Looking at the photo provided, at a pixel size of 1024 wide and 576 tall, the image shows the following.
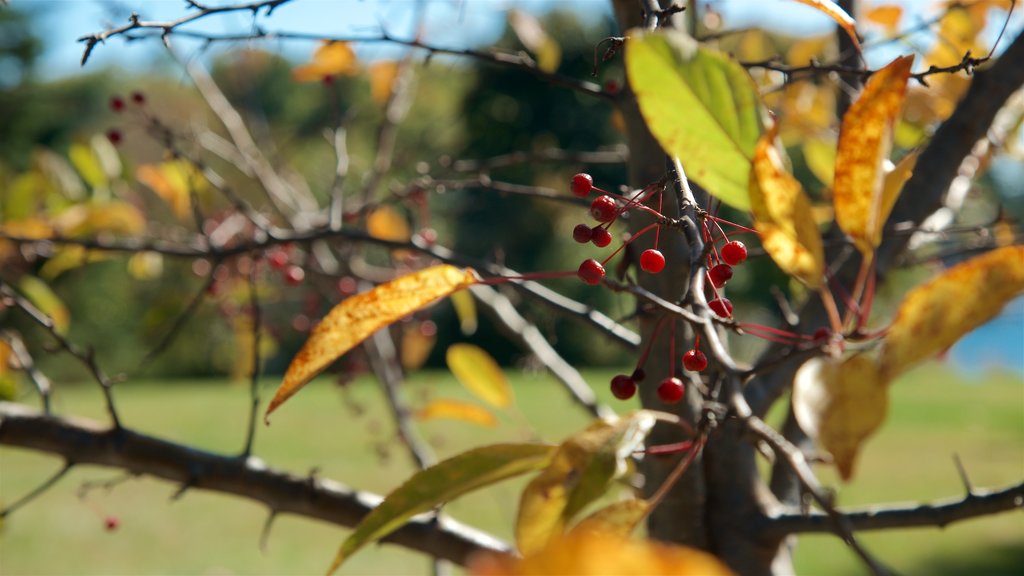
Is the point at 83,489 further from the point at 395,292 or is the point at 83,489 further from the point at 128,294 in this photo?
the point at 128,294

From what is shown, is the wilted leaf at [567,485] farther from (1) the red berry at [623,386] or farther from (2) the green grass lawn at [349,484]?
(2) the green grass lawn at [349,484]

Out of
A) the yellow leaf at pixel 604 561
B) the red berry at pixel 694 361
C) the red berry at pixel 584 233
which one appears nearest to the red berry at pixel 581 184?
the red berry at pixel 584 233

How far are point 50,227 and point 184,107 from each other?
14.1m

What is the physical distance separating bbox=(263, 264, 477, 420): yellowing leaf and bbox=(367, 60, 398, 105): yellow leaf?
1.49 meters

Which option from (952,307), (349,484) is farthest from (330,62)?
(349,484)

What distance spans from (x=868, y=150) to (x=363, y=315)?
0.92 feet

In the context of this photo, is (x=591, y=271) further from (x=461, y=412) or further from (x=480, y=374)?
(x=461, y=412)

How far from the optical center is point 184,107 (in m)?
14.7

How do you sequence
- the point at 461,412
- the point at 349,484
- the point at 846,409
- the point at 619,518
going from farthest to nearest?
the point at 349,484, the point at 461,412, the point at 619,518, the point at 846,409

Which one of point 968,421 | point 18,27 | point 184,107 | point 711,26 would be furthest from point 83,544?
point 184,107

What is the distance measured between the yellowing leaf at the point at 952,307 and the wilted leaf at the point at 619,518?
165 mm

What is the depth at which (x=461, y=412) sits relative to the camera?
1.31 meters

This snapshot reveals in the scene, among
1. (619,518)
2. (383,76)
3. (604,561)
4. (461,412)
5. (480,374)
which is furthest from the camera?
(383,76)

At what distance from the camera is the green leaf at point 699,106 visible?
0.42m
